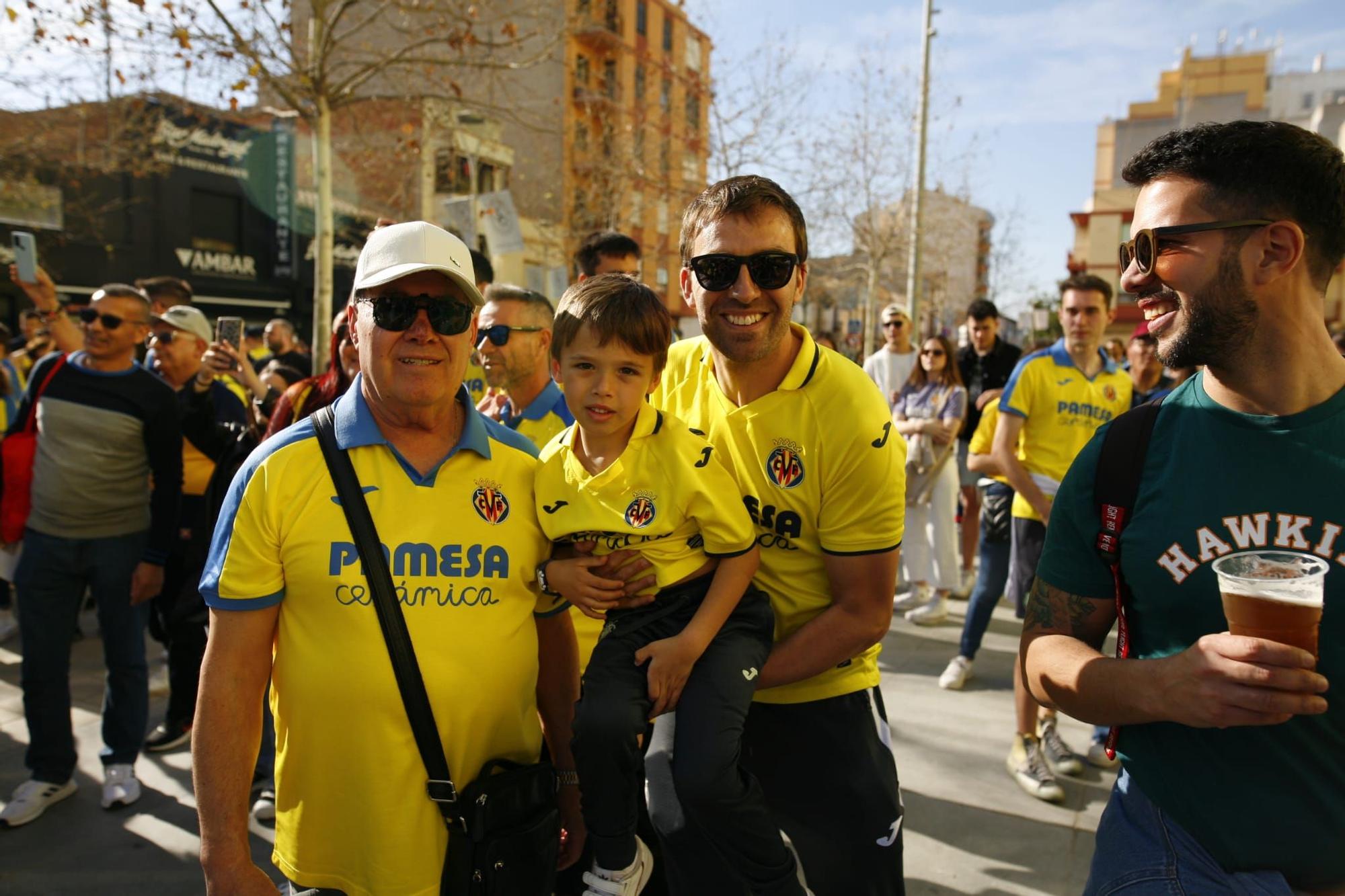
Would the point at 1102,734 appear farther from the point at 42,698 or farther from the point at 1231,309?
the point at 42,698

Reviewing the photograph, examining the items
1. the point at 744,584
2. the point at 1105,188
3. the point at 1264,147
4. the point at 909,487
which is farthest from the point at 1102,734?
the point at 1105,188

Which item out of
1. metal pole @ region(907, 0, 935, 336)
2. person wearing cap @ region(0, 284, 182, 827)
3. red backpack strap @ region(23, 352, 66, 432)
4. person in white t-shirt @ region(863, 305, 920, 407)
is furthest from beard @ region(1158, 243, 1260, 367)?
metal pole @ region(907, 0, 935, 336)

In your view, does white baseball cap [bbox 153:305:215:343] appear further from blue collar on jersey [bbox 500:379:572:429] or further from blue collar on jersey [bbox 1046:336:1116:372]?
blue collar on jersey [bbox 1046:336:1116:372]

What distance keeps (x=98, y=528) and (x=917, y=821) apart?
4290 millimetres

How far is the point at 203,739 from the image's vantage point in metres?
1.92

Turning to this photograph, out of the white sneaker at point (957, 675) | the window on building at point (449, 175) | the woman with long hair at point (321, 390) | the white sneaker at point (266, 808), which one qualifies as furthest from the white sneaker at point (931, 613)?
the window on building at point (449, 175)

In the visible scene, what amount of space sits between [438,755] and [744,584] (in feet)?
2.86

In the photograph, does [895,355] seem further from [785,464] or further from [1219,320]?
[1219,320]

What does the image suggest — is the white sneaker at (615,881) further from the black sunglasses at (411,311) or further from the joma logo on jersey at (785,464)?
the black sunglasses at (411,311)

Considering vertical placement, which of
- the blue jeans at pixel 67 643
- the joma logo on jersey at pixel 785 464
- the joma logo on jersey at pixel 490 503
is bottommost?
the blue jeans at pixel 67 643

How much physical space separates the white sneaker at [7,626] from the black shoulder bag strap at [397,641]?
21.2 feet

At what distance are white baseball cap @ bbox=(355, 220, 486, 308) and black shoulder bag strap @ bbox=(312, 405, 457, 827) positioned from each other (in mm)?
474

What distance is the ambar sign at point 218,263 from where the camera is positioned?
949 inches

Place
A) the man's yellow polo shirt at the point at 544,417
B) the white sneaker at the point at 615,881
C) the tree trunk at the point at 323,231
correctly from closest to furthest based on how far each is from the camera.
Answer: the white sneaker at the point at 615,881
the man's yellow polo shirt at the point at 544,417
the tree trunk at the point at 323,231
